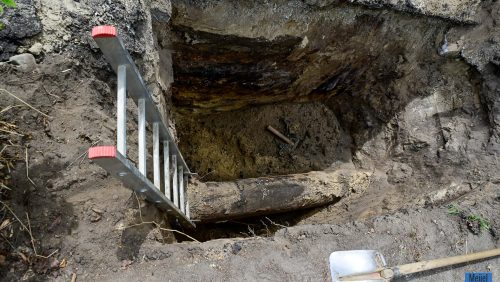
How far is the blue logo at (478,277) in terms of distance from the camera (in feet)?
7.75

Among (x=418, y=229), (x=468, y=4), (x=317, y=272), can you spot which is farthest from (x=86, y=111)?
(x=468, y=4)

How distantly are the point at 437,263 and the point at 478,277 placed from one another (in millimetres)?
484

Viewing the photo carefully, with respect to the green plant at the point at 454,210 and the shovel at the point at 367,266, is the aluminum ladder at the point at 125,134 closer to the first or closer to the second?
the shovel at the point at 367,266

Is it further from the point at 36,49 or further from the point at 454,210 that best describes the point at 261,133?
the point at 36,49

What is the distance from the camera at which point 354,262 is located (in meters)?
2.10

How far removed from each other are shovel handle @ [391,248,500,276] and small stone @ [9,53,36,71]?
2.40 metres

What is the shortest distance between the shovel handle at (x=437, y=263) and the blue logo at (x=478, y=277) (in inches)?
5.3

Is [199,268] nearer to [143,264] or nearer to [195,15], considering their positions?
[143,264]

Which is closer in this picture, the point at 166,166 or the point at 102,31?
the point at 102,31

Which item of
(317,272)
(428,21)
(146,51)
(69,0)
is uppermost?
(428,21)

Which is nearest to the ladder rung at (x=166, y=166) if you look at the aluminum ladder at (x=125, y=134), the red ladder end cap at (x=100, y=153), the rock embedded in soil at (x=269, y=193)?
the aluminum ladder at (x=125, y=134)

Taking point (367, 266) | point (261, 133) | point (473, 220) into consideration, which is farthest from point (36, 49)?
point (473, 220)

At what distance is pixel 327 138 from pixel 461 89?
1452 mm

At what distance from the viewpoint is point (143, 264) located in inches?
72.6
